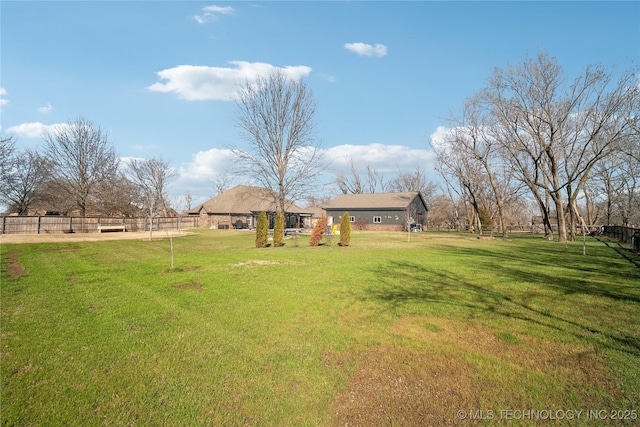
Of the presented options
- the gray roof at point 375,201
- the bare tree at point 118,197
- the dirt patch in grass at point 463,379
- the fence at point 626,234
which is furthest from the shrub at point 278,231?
the bare tree at point 118,197

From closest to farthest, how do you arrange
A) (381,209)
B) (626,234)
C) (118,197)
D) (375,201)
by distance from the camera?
(626,234) < (118,197) < (381,209) < (375,201)

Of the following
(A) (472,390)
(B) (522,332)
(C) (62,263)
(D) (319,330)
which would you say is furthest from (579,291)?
(C) (62,263)

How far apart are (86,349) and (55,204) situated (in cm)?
4549

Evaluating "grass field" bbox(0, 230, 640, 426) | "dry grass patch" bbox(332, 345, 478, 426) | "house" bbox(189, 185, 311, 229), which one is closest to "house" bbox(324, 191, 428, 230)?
"house" bbox(189, 185, 311, 229)

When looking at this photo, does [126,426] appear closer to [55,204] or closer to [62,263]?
[62,263]

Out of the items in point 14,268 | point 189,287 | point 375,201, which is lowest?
point 189,287

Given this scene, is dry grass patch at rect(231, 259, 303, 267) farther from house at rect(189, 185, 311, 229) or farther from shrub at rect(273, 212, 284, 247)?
house at rect(189, 185, 311, 229)

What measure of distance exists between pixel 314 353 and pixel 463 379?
1.94 metres

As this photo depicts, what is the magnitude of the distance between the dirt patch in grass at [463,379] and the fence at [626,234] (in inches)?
718

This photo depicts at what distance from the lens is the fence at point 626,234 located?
56.4 ft

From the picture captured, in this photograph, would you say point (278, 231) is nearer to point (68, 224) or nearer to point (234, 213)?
point (68, 224)

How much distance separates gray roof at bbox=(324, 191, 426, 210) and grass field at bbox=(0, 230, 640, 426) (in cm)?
3617

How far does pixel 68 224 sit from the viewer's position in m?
31.9

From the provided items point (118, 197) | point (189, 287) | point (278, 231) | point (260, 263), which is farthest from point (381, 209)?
point (189, 287)
